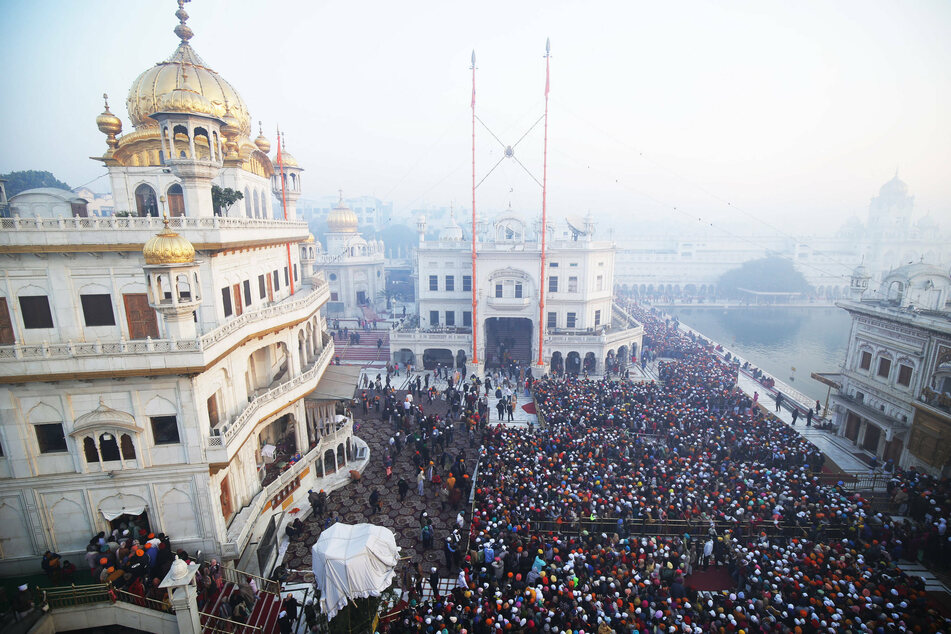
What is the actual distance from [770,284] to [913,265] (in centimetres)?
5983

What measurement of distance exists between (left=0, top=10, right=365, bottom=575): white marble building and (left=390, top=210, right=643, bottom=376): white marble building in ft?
61.3

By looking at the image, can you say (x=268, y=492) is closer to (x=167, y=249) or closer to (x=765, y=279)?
(x=167, y=249)

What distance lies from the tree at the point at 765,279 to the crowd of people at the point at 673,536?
6231 centimetres

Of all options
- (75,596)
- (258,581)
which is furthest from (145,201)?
(258,581)

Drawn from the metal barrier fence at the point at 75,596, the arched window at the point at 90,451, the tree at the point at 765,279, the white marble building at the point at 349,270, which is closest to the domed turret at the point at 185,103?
the arched window at the point at 90,451

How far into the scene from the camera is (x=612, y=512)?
15.2 metres


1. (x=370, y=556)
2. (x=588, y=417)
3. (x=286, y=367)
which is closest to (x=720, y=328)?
(x=588, y=417)

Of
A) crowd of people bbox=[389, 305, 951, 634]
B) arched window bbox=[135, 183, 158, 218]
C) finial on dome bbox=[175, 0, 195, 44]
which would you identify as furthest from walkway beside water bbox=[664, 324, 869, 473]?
finial on dome bbox=[175, 0, 195, 44]

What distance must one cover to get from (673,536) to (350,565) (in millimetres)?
10058

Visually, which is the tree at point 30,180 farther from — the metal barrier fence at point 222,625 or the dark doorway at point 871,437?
the dark doorway at point 871,437

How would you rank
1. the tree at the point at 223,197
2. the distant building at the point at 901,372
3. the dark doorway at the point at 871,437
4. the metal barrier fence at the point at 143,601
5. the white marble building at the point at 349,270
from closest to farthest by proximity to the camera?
the metal barrier fence at the point at 143,601 < the tree at the point at 223,197 < the distant building at the point at 901,372 < the dark doorway at the point at 871,437 < the white marble building at the point at 349,270

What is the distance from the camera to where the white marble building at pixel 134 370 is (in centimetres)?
1196

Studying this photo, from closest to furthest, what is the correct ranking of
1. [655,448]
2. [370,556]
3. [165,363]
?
[370,556] < [165,363] < [655,448]

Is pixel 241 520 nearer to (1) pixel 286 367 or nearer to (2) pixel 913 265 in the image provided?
(1) pixel 286 367
